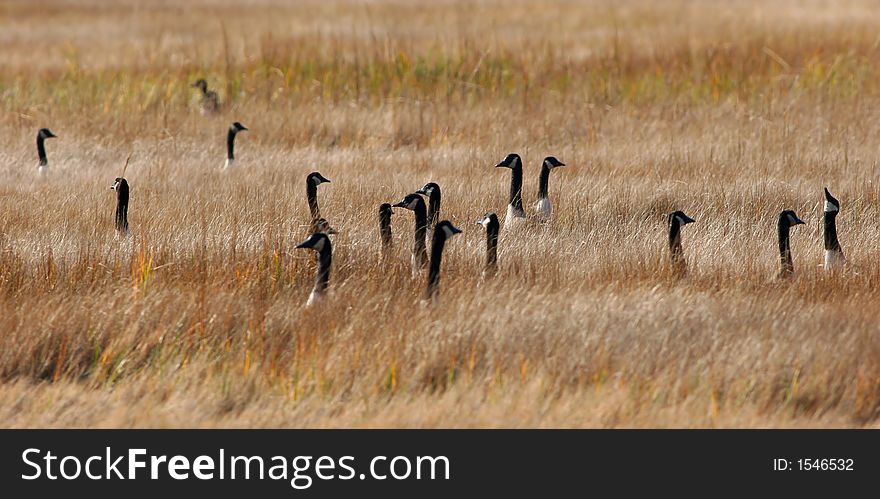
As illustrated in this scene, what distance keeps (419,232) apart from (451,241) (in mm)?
926

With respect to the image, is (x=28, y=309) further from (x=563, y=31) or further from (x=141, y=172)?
(x=563, y=31)

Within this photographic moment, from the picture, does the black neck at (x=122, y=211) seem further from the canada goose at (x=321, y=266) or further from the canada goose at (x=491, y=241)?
the canada goose at (x=491, y=241)

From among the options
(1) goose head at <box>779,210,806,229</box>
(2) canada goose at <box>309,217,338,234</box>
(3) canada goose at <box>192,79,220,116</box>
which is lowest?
(1) goose head at <box>779,210,806,229</box>

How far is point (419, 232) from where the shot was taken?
7586 millimetres

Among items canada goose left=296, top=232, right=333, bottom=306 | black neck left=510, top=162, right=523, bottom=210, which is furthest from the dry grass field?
black neck left=510, top=162, right=523, bottom=210

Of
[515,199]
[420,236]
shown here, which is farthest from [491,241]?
[515,199]

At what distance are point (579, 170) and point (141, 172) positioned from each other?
14.4 ft

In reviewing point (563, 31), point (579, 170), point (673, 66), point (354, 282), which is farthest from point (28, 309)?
point (563, 31)

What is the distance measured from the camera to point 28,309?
263 inches

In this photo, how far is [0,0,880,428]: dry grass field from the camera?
19.1 ft

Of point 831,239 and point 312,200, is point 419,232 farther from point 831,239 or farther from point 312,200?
point 831,239

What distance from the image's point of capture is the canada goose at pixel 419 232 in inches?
295

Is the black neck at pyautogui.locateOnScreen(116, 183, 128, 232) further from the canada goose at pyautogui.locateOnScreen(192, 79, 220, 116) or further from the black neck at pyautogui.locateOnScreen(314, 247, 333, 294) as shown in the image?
the canada goose at pyautogui.locateOnScreen(192, 79, 220, 116)

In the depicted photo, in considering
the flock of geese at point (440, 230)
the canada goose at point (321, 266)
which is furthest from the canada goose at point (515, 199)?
the canada goose at point (321, 266)
